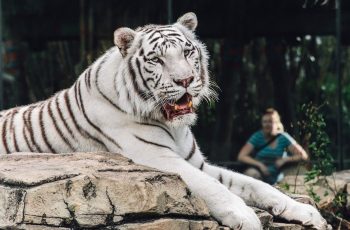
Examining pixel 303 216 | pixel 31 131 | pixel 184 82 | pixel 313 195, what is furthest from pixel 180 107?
pixel 313 195

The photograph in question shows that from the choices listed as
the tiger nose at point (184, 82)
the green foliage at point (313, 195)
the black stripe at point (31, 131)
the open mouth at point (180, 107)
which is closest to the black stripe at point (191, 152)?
the open mouth at point (180, 107)

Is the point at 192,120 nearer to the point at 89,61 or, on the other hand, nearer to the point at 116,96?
the point at 116,96

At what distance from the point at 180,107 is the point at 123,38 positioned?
548 millimetres

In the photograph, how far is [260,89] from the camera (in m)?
10.9

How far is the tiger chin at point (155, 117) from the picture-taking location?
5508 mm

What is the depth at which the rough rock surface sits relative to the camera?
4812mm

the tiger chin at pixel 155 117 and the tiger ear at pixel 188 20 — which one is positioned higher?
the tiger ear at pixel 188 20

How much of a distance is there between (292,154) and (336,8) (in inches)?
84.2

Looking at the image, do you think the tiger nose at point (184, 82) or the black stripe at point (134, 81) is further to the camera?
the black stripe at point (134, 81)

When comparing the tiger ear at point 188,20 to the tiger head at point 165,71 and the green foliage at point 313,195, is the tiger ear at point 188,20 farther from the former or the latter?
the green foliage at point 313,195

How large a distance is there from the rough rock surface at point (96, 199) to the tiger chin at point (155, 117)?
1.06ft

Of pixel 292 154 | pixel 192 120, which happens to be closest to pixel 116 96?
pixel 192 120

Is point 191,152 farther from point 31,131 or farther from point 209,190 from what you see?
point 31,131

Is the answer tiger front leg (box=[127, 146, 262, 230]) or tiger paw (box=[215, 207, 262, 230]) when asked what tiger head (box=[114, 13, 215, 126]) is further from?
tiger paw (box=[215, 207, 262, 230])
